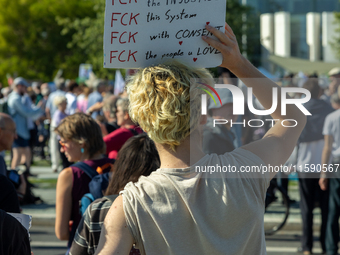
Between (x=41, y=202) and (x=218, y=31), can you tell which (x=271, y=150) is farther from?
(x=41, y=202)

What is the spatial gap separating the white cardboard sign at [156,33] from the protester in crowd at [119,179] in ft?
2.87

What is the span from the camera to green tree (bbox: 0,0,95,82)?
4228 cm

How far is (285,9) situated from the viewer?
1983 inches

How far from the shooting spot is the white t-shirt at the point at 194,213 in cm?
154

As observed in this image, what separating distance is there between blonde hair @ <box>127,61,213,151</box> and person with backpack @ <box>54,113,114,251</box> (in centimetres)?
174

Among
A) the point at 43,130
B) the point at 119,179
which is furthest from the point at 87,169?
the point at 43,130

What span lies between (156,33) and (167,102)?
1.16 feet

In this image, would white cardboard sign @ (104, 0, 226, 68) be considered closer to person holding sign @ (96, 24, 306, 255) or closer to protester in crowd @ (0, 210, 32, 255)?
person holding sign @ (96, 24, 306, 255)

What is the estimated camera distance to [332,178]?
17.6 feet

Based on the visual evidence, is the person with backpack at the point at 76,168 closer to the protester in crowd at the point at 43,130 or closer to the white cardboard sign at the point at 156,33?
the white cardboard sign at the point at 156,33

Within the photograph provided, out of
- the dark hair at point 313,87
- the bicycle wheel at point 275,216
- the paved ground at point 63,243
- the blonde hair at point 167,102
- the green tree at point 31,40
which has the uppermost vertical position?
the green tree at point 31,40

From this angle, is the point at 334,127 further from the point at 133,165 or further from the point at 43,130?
the point at 43,130

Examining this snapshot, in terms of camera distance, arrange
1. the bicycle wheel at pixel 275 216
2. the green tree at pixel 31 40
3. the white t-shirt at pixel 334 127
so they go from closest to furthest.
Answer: the white t-shirt at pixel 334 127, the bicycle wheel at pixel 275 216, the green tree at pixel 31 40

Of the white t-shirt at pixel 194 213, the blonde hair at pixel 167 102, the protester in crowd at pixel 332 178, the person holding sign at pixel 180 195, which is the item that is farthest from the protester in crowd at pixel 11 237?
the protester in crowd at pixel 332 178
